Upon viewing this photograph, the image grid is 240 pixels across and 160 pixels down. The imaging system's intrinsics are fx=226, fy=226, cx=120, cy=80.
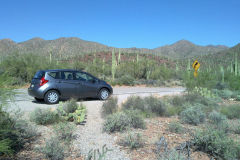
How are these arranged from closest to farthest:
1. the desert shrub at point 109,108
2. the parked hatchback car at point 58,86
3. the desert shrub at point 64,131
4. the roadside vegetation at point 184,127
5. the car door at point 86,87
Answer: the roadside vegetation at point 184,127
the desert shrub at point 64,131
the desert shrub at point 109,108
the parked hatchback car at point 58,86
the car door at point 86,87

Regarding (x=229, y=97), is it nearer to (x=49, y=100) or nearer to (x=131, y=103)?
(x=131, y=103)

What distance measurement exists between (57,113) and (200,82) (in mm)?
11989

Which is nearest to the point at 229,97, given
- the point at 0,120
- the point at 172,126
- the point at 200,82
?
the point at 200,82

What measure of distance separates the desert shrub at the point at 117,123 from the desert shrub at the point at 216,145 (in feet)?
6.84

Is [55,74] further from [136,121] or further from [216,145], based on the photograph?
[216,145]

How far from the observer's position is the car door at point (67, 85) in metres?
11.1

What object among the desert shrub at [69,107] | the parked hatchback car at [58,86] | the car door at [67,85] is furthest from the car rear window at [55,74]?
the desert shrub at [69,107]

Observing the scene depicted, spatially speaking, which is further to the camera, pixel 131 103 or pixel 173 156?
pixel 131 103

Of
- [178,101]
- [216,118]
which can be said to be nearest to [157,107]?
[178,101]

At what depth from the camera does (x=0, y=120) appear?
436 centimetres

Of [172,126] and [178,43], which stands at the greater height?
[178,43]

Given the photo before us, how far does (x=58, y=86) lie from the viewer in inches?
433

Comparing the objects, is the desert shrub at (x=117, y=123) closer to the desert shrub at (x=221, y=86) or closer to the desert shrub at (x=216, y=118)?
the desert shrub at (x=216, y=118)

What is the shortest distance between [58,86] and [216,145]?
311 inches
